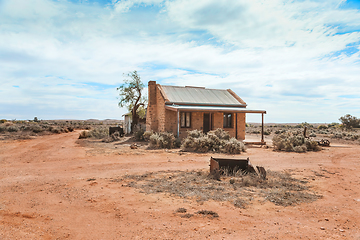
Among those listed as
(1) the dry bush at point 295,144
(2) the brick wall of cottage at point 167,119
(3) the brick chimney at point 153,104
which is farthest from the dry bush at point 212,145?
(3) the brick chimney at point 153,104

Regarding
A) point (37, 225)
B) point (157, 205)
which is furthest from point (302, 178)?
point (37, 225)

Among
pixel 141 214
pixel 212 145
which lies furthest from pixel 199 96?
pixel 141 214

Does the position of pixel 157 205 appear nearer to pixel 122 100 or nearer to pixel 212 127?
pixel 212 127

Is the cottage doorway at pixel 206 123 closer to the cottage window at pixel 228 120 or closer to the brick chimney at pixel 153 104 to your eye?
the cottage window at pixel 228 120

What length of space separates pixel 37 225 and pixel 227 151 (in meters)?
9.97

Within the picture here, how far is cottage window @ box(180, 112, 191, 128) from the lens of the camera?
1788 centimetres

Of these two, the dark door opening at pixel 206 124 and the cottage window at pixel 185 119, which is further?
the dark door opening at pixel 206 124

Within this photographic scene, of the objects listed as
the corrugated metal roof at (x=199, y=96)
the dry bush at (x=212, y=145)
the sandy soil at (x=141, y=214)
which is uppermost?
the corrugated metal roof at (x=199, y=96)

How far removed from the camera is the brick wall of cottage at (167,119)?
1755 centimetres

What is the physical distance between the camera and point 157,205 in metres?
4.50

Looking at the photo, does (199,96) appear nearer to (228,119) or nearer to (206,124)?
(206,124)

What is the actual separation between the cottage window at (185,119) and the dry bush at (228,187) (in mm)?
10711

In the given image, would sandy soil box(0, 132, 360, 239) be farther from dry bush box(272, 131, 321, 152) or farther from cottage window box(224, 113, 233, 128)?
cottage window box(224, 113, 233, 128)

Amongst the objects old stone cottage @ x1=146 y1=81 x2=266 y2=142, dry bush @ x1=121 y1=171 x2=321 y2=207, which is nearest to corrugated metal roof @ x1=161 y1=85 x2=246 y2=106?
old stone cottage @ x1=146 y1=81 x2=266 y2=142
